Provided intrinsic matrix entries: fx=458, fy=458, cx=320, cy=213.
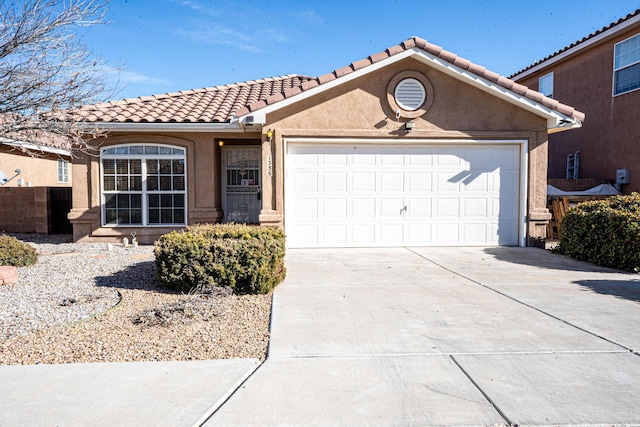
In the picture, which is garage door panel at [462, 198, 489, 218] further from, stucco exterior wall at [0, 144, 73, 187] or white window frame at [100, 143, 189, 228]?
stucco exterior wall at [0, 144, 73, 187]

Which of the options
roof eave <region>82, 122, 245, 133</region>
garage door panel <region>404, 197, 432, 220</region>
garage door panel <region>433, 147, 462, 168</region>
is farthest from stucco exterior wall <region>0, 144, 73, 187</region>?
garage door panel <region>433, 147, 462, 168</region>

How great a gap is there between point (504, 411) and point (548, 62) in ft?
55.6

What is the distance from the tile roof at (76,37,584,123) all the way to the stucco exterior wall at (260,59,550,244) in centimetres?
42

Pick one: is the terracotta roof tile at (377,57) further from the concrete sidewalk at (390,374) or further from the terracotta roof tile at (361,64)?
the concrete sidewalk at (390,374)

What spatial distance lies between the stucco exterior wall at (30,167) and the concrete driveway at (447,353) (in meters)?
14.9

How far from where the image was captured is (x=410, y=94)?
34.9ft

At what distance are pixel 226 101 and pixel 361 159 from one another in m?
4.57

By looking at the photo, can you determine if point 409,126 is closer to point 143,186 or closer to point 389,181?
point 389,181

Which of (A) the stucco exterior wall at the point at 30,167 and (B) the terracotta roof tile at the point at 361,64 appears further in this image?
(A) the stucco exterior wall at the point at 30,167

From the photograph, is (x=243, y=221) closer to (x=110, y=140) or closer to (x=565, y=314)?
(x=110, y=140)

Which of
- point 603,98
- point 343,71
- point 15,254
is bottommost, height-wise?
point 15,254

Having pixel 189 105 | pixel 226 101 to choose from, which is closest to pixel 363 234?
A: pixel 226 101

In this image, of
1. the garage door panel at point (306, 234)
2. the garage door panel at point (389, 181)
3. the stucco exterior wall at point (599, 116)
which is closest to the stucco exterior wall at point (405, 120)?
the garage door panel at point (306, 234)

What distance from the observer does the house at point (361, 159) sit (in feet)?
34.5
